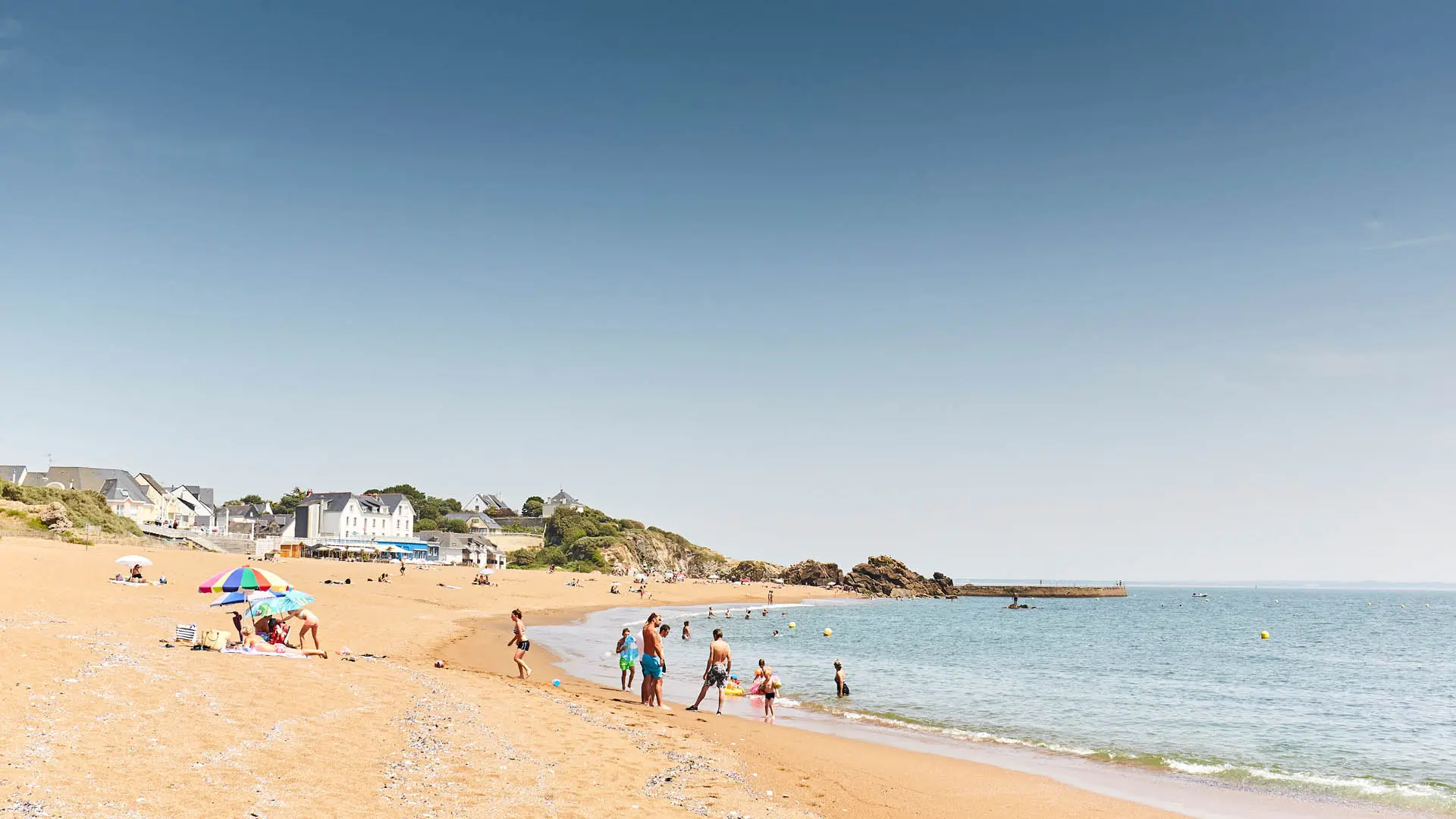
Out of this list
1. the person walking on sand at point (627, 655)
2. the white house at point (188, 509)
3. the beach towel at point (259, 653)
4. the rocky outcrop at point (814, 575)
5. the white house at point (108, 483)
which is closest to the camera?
the beach towel at point (259, 653)

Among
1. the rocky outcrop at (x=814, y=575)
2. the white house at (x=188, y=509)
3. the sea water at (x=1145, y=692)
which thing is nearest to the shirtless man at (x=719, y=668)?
the sea water at (x=1145, y=692)

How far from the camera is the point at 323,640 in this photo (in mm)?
26531

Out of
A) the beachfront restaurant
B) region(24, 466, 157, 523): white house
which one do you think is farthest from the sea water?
region(24, 466, 157, 523): white house

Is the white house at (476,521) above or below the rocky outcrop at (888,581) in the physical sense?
above

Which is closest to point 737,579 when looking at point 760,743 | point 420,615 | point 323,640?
point 420,615

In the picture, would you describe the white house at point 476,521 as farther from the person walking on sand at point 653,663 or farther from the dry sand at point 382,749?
the person walking on sand at point 653,663

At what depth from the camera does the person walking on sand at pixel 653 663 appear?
20.0 meters

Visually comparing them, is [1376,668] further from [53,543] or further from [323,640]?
[53,543]

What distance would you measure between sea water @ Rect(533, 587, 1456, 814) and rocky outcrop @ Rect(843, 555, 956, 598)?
69051 mm

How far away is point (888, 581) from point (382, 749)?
435 feet

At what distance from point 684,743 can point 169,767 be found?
827cm

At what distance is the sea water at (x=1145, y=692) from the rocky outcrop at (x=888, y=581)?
69051mm

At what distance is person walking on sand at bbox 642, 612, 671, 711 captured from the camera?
20031 mm

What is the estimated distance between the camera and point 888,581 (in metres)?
139
